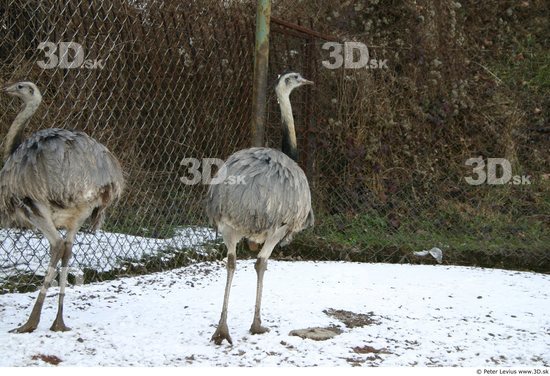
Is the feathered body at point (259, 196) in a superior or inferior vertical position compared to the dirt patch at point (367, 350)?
superior

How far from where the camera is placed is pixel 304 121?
21.7ft

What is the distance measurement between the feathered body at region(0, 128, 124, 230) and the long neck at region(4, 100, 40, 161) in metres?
0.09

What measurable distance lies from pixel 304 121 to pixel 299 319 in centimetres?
278

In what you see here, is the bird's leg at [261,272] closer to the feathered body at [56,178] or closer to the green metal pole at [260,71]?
the feathered body at [56,178]

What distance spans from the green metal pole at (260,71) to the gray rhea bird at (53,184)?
197 cm

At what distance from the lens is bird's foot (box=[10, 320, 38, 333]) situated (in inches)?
142

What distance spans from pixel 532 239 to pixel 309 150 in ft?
6.57

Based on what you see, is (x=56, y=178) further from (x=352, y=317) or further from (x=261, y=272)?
(x=352, y=317)

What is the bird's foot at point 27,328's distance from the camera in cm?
360

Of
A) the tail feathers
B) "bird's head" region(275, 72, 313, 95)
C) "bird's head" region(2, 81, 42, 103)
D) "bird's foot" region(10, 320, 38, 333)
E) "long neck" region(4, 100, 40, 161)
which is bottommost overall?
"bird's foot" region(10, 320, 38, 333)

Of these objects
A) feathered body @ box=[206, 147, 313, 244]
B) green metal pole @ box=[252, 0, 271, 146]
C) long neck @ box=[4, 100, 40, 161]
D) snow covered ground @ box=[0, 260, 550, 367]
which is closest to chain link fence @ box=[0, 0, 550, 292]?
green metal pole @ box=[252, 0, 271, 146]

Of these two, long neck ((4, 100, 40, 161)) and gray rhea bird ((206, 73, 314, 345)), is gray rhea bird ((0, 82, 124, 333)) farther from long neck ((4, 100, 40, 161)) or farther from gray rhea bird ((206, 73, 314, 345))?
gray rhea bird ((206, 73, 314, 345))

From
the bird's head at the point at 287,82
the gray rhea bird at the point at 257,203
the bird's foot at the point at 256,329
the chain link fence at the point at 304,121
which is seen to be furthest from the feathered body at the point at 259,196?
the chain link fence at the point at 304,121

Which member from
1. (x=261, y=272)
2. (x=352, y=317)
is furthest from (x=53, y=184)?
(x=352, y=317)
